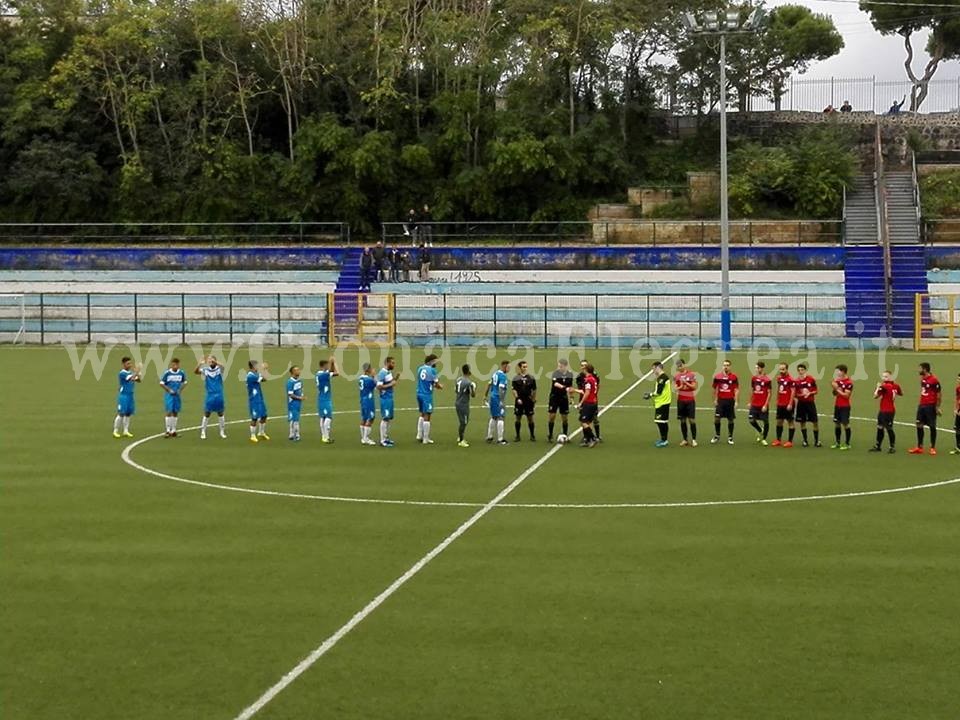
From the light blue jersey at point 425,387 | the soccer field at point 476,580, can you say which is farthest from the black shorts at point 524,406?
the light blue jersey at point 425,387

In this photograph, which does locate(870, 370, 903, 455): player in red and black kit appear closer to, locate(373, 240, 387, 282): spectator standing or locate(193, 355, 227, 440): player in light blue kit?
locate(193, 355, 227, 440): player in light blue kit

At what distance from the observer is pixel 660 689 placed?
11.0 metres

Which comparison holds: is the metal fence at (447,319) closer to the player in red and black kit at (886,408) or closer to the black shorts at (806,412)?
the black shorts at (806,412)

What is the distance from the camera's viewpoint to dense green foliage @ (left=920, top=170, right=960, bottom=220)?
187 ft

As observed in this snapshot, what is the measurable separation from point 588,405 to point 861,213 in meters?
36.5

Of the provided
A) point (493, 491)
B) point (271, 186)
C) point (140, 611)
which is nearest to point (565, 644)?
point (140, 611)

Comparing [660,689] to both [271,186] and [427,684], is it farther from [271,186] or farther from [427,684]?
[271,186]

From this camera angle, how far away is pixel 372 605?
→ 44.2ft

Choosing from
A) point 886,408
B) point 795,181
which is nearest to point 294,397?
point 886,408

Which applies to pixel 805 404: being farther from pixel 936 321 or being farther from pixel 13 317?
pixel 13 317

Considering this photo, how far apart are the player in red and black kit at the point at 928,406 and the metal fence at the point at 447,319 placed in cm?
2261

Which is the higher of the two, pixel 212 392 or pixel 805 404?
pixel 212 392

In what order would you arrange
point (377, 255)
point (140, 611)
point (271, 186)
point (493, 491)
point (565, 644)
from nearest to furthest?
1. point (565, 644)
2. point (140, 611)
3. point (493, 491)
4. point (377, 255)
5. point (271, 186)

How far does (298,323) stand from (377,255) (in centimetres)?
563
